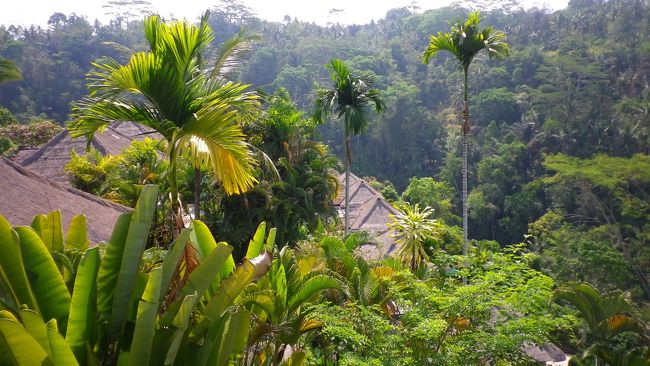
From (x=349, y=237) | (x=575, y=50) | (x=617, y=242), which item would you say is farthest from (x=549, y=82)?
(x=349, y=237)

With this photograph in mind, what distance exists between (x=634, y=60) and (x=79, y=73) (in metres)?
42.9

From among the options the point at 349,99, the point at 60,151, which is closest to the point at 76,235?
the point at 349,99

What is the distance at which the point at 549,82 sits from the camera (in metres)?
43.3

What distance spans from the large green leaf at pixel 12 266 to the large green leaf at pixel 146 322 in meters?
0.62

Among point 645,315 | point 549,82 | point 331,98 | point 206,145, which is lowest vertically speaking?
point 645,315

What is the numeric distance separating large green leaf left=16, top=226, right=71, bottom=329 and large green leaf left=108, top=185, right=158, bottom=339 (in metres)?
0.30

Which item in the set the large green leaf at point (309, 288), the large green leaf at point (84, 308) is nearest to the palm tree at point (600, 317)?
the large green leaf at point (309, 288)

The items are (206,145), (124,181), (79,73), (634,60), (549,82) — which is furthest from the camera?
(79,73)

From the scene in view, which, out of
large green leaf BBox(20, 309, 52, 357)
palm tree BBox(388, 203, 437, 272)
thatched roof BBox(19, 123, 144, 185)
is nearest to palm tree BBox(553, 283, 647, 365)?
palm tree BBox(388, 203, 437, 272)

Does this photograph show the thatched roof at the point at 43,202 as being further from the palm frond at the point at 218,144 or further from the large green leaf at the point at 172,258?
the large green leaf at the point at 172,258

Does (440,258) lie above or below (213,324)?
below

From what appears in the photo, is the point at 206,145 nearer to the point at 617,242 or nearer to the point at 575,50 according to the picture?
the point at 617,242

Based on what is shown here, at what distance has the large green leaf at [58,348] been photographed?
299 centimetres

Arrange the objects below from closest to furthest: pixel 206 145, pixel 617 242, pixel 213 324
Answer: pixel 213 324, pixel 206 145, pixel 617 242
